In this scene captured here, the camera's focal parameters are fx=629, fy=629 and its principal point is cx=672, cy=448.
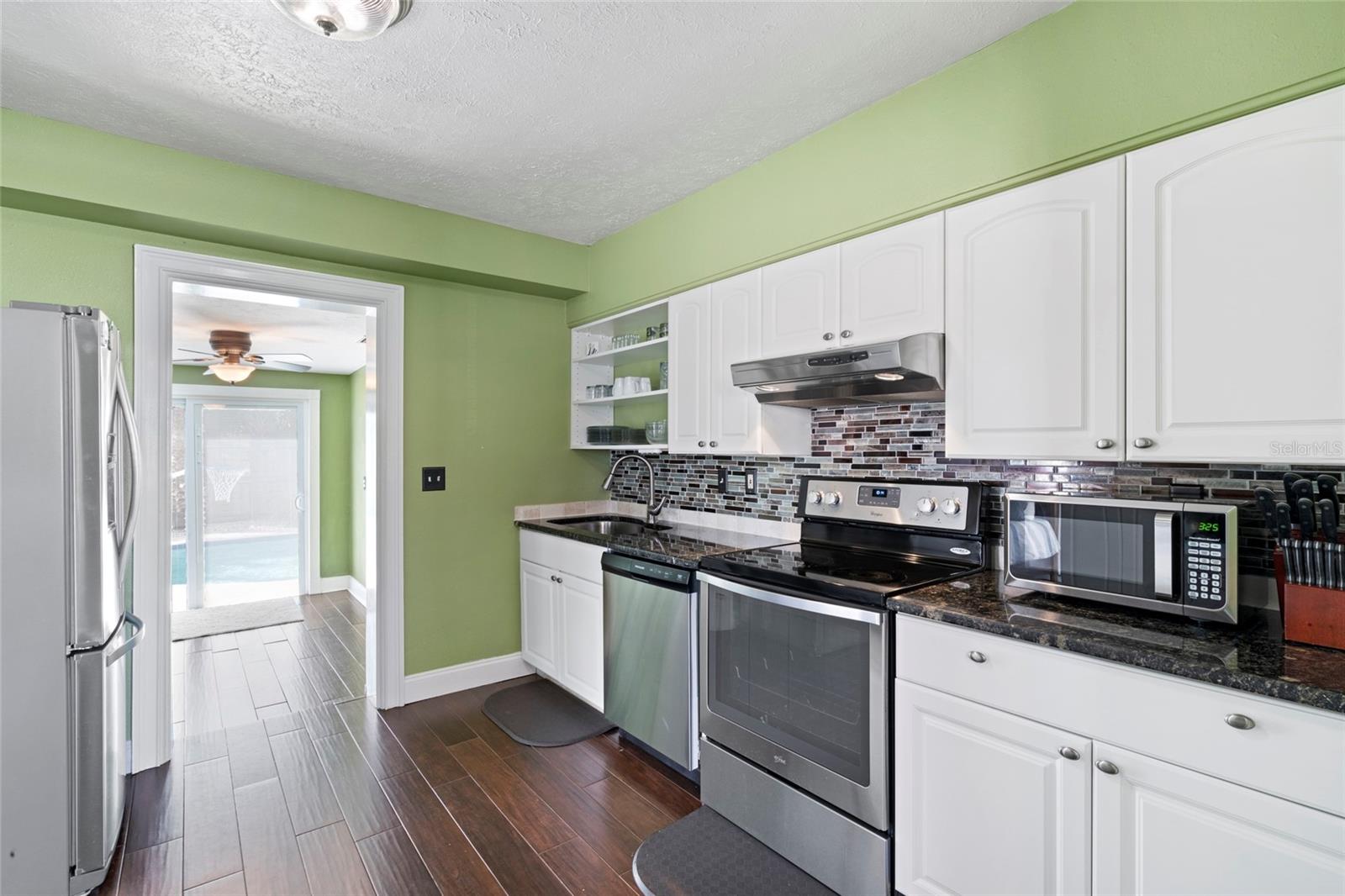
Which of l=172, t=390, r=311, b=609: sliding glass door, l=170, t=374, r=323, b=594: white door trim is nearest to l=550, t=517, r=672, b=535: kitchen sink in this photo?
l=170, t=374, r=323, b=594: white door trim

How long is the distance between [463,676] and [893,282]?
2916mm

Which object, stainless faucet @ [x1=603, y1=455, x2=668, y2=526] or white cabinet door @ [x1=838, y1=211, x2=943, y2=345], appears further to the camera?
stainless faucet @ [x1=603, y1=455, x2=668, y2=526]

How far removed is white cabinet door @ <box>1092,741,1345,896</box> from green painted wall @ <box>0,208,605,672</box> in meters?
2.94

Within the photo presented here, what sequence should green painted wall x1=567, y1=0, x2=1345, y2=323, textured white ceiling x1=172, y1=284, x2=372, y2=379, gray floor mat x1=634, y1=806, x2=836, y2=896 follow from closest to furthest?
green painted wall x1=567, y1=0, x2=1345, y2=323
gray floor mat x1=634, y1=806, x2=836, y2=896
textured white ceiling x1=172, y1=284, x2=372, y2=379

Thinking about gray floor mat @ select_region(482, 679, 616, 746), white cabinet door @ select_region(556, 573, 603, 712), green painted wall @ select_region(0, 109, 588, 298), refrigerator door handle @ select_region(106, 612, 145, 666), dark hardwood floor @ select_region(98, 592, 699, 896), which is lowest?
dark hardwood floor @ select_region(98, 592, 699, 896)

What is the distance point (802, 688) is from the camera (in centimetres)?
194

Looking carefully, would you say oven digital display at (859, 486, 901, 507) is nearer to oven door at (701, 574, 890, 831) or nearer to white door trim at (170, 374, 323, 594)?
oven door at (701, 574, 890, 831)

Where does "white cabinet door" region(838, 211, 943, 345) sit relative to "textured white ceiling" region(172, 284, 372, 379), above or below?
below

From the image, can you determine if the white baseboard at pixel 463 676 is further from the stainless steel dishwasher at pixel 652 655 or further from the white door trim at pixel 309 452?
the white door trim at pixel 309 452

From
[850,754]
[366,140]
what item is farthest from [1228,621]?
[366,140]

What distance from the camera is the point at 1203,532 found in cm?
140

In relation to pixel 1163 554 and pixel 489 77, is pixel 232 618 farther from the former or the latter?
pixel 1163 554

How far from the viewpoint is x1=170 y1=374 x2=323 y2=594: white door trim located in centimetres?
593

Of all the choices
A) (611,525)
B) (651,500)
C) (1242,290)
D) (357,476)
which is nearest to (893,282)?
(1242,290)
